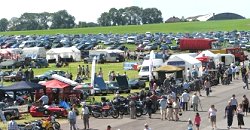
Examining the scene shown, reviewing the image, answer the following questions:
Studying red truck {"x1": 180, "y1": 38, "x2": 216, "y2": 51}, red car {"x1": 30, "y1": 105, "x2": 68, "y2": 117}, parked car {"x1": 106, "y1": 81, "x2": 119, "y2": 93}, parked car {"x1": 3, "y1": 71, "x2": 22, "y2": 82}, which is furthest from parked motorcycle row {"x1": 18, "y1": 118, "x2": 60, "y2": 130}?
red truck {"x1": 180, "y1": 38, "x2": 216, "y2": 51}

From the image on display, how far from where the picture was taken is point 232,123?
90.8 ft

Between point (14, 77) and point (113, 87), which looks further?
point (14, 77)

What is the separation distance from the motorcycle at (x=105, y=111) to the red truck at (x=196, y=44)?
4708 cm

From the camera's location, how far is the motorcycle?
30.9 m

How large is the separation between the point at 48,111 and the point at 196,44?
48.8 m

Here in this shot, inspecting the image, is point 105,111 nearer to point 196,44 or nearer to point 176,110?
point 176,110

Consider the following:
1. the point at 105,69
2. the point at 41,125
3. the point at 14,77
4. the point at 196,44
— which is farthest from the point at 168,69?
the point at 196,44

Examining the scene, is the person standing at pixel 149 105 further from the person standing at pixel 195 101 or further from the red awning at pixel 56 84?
the red awning at pixel 56 84

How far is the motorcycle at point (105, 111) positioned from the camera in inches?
1216

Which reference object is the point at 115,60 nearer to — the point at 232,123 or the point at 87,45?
the point at 87,45

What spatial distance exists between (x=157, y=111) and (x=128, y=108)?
2382 mm

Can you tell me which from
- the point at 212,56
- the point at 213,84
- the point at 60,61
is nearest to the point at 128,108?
the point at 213,84

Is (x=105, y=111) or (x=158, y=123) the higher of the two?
(x=105, y=111)

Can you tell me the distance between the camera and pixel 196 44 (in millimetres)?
77750
